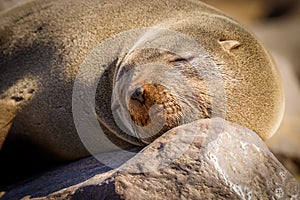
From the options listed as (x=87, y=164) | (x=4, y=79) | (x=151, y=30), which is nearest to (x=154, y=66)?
(x=151, y=30)

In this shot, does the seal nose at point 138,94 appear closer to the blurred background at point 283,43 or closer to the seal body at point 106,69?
the seal body at point 106,69

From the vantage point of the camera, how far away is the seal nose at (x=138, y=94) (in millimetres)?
2184

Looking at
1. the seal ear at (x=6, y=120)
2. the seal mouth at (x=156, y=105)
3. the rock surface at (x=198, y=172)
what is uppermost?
the seal ear at (x=6, y=120)

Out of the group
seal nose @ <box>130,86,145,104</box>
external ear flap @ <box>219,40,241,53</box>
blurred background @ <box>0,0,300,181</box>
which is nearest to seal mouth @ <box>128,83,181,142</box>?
seal nose @ <box>130,86,145,104</box>

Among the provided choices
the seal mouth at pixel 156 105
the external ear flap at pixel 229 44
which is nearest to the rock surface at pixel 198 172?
the seal mouth at pixel 156 105

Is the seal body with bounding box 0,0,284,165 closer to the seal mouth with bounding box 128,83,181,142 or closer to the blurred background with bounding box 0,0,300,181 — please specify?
the seal mouth with bounding box 128,83,181,142

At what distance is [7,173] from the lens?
304cm

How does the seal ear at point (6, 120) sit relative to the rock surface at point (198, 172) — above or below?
above

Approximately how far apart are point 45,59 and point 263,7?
8769 millimetres

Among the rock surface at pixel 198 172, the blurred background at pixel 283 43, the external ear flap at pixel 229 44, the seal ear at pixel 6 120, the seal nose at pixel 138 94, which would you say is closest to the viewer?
the rock surface at pixel 198 172

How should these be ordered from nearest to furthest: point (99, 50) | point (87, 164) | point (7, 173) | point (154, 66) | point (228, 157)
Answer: point (228, 157), point (154, 66), point (87, 164), point (99, 50), point (7, 173)

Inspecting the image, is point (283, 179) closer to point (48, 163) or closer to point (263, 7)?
point (48, 163)

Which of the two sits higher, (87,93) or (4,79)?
(4,79)

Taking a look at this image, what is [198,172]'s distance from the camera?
193 cm
